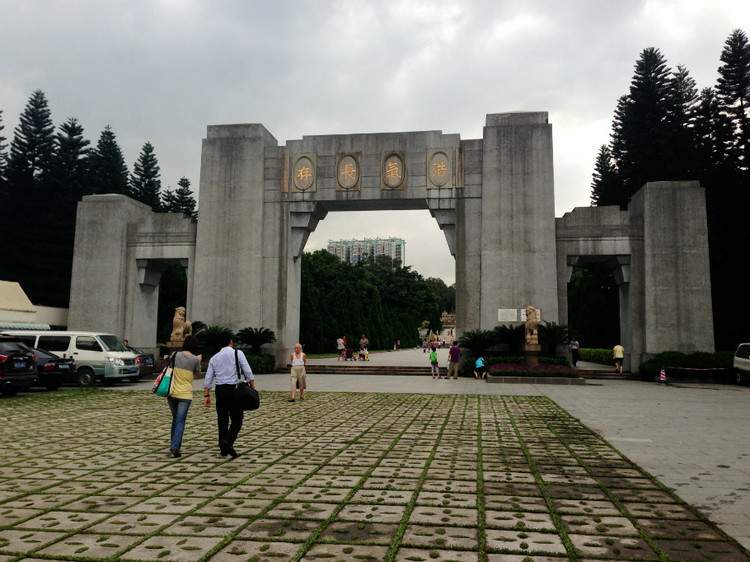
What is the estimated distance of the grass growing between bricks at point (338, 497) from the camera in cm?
399

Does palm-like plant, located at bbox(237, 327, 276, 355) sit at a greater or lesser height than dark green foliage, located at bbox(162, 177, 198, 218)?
lesser

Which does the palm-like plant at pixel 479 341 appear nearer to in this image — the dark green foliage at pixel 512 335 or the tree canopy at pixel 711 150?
the dark green foliage at pixel 512 335

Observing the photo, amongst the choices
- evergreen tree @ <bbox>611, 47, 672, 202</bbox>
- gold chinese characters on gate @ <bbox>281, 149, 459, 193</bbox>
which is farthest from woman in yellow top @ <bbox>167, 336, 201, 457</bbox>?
evergreen tree @ <bbox>611, 47, 672, 202</bbox>

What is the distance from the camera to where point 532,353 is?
20.6 m

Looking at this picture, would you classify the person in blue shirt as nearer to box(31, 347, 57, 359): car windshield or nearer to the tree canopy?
box(31, 347, 57, 359): car windshield

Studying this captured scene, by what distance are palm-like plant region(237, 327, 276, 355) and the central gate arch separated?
2.69ft

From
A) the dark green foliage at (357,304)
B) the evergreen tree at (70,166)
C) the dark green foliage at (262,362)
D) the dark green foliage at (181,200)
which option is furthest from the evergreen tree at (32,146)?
the dark green foliage at (262,362)

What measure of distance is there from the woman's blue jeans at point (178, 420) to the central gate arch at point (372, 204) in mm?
17178

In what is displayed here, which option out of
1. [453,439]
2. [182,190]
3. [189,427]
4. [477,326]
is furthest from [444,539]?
[182,190]

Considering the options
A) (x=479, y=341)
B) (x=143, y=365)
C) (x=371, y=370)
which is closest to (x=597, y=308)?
(x=479, y=341)

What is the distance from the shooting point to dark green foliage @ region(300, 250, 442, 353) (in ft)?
142

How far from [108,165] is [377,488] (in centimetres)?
4391

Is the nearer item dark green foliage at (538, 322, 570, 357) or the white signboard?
dark green foliage at (538, 322, 570, 357)

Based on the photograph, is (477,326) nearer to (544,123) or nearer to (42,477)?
(544,123)
